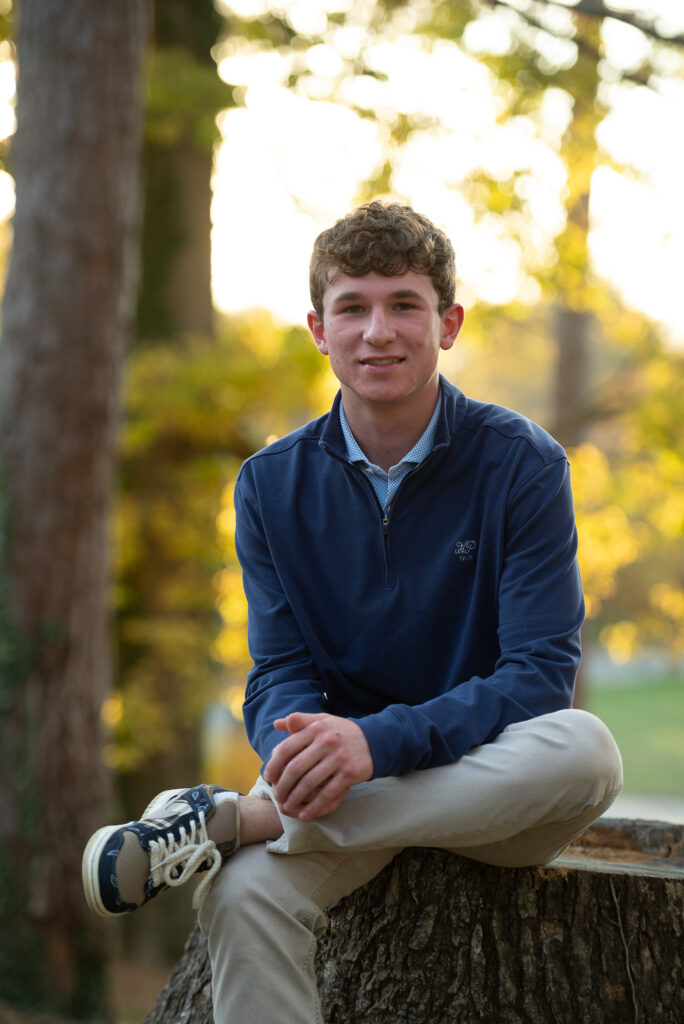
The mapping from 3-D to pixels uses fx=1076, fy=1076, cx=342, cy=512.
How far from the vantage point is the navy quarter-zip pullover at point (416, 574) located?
2.38 m

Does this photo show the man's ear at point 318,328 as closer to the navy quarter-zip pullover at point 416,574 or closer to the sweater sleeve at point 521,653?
the navy quarter-zip pullover at point 416,574

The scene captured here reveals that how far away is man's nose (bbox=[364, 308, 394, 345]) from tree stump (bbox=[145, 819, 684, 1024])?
Answer: 3.92 ft

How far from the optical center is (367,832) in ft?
7.16

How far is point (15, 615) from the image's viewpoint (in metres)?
5.72

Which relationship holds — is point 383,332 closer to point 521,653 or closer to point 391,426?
point 391,426

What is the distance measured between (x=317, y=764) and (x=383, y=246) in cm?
117

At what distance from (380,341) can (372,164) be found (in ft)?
21.4

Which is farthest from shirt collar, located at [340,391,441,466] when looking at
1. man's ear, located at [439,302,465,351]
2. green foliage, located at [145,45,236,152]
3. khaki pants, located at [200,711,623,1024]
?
green foliage, located at [145,45,236,152]

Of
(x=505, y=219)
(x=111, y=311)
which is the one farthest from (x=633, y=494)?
(x=111, y=311)

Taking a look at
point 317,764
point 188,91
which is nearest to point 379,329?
point 317,764

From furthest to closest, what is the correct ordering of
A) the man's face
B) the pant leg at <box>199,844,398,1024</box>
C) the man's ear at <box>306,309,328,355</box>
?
the man's ear at <box>306,309,328,355</box> < the man's face < the pant leg at <box>199,844,398,1024</box>

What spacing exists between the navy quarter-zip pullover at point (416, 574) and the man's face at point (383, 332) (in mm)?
149

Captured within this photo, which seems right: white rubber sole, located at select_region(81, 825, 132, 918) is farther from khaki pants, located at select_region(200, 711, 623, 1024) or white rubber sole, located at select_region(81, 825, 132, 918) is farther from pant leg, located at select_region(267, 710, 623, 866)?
pant leg, located at select_region(267, 710, 623, 866)

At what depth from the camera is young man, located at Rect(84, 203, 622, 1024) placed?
7.00 ft
